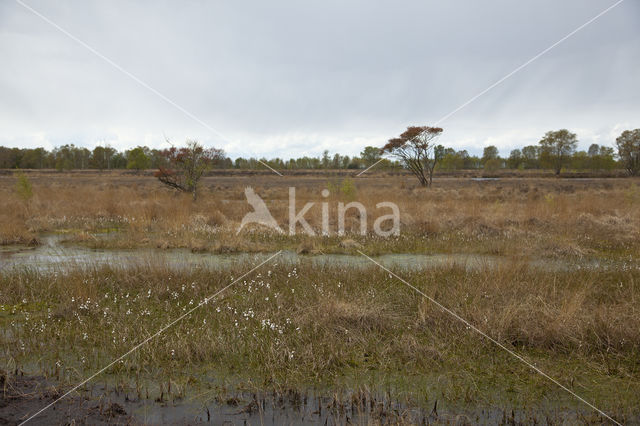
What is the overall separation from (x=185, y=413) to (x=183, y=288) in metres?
3.20

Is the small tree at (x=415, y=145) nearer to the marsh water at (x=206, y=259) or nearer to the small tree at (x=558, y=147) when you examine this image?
the marsh water at (x=206, y=259)

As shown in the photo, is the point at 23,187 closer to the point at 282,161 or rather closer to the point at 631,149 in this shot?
the point at 631,149

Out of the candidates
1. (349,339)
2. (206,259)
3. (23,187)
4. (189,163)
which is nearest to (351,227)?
(206,259)

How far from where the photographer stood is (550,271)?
26.2 ft

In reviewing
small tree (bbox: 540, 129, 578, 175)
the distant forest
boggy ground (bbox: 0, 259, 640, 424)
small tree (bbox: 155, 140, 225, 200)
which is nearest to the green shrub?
small tree (bbox: 155, 140, 225, 200)

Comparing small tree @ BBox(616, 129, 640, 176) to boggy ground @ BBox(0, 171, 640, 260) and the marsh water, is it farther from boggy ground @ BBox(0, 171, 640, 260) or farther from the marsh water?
the marsh water

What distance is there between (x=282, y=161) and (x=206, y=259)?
89.1 m

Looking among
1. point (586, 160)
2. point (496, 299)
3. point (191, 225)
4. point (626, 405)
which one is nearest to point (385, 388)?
point (626, 405)

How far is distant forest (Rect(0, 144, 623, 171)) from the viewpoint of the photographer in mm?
69125

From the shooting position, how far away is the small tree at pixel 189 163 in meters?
20.3

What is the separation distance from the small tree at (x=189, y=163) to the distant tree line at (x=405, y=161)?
14912 mm

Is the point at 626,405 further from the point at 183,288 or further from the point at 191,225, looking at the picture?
the point at 191,225

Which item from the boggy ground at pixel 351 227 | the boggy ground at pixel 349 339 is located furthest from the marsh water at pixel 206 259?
the boggy ground at pixel 349 339

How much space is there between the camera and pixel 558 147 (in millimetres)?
65250
